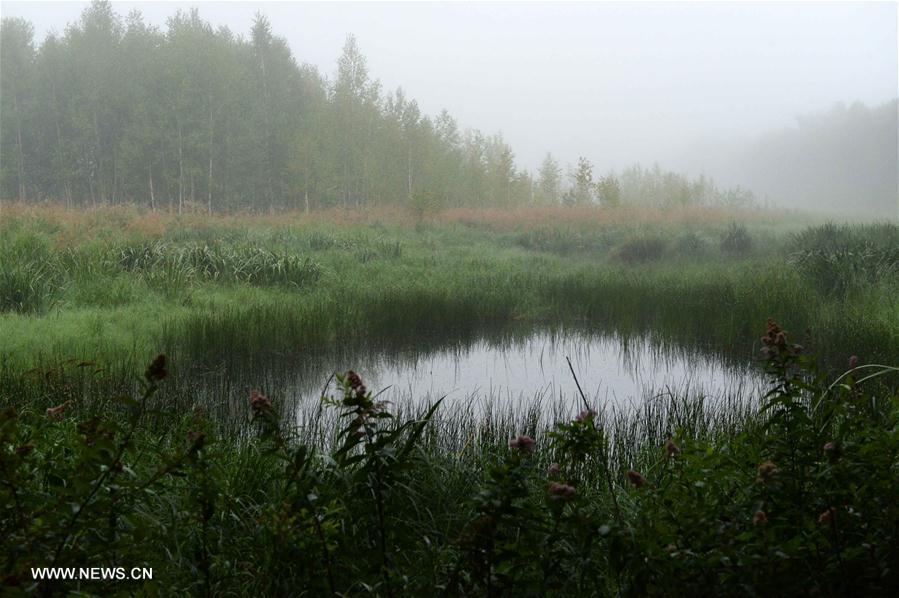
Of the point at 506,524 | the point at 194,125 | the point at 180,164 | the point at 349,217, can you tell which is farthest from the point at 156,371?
the point at 194,125

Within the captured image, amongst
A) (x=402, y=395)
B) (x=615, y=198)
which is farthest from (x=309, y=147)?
(x=402, y=395)

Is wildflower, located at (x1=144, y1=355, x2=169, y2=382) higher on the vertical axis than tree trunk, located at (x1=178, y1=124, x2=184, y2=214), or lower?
lower

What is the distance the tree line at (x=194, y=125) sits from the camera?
26719 mm

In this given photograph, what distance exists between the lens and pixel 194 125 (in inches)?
1054

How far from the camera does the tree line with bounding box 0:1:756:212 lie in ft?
87.7

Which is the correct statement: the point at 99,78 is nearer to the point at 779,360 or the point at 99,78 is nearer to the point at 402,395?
the point at 402,395

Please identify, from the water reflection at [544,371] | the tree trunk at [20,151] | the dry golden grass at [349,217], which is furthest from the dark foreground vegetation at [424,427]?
the tree trunk at [20,151]

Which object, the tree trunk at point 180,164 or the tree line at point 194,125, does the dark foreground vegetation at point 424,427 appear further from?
the tree line at point 194,125

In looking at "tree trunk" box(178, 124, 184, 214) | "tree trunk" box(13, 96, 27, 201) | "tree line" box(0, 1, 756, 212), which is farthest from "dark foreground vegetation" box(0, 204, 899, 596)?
"tree trunk" box(13, 96, 27, 201)

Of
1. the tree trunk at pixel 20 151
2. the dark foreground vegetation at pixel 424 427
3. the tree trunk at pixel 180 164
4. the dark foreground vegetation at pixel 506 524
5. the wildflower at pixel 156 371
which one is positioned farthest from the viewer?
the tree trunk at pixel 20 151

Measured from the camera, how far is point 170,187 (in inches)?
1078

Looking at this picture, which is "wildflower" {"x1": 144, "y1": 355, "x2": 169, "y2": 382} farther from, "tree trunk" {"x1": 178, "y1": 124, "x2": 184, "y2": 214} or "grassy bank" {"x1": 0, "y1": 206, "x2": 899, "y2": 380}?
"tree trunk" {"x1": 178, "y1": 124, "x2": 184, "y2": 214}

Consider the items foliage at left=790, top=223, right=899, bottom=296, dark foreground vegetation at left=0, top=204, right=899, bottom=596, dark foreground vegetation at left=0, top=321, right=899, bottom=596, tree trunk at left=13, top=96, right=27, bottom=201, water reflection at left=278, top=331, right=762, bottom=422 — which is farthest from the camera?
tree trunk at left=13, top=96, right=27, bottom=201

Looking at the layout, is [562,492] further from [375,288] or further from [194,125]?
[194,125]
